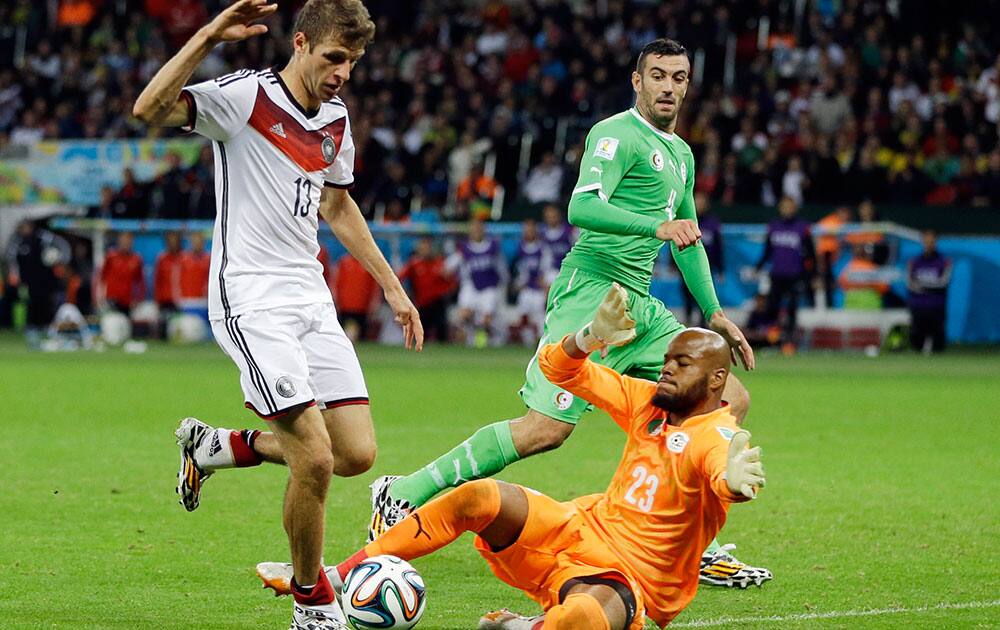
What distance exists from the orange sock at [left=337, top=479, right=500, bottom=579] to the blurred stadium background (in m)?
3.49

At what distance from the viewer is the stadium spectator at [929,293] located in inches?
898

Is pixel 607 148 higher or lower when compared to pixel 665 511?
higher

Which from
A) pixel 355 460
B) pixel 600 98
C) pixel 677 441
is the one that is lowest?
pixel 355 460

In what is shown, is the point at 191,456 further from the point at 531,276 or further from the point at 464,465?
the point at 531,276

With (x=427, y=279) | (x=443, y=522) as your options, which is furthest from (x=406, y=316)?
(x=427, y=279)

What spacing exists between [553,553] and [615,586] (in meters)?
0.30

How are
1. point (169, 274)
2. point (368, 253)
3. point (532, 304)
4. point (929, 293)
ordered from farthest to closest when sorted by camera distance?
point (169, 274)
point (532, 304)
point (929, 293)
point (368, 253)

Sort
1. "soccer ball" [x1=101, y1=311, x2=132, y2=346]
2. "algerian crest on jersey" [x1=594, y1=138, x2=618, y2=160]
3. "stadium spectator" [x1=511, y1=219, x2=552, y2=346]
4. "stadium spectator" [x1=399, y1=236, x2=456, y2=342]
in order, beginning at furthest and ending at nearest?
"stadium spectator" [x1=399, y1=236, x2=456, y2=342]
"soccer ball" [x1=101, y1=311, x2=132, y2=346]
"stadium spectator" [x1=511, y1=219, x2=552, y2=346]
"algerian crest on jersey" [x1=594, y1=138, x2=618, y2=160]

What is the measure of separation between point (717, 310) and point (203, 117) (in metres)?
2.93

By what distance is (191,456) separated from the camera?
283 inches

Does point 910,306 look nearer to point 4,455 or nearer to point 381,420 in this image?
point 381,420

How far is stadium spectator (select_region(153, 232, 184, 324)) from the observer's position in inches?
1019

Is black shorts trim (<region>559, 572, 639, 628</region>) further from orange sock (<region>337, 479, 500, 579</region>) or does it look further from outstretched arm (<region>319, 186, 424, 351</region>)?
outstretched arm (<region>319, 186, 424, 351</region>)

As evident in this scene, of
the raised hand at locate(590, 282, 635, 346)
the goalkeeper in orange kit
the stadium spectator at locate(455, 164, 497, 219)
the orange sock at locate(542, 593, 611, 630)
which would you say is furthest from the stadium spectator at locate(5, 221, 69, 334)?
the orange sock at locate(542, 593, 611, 630)
